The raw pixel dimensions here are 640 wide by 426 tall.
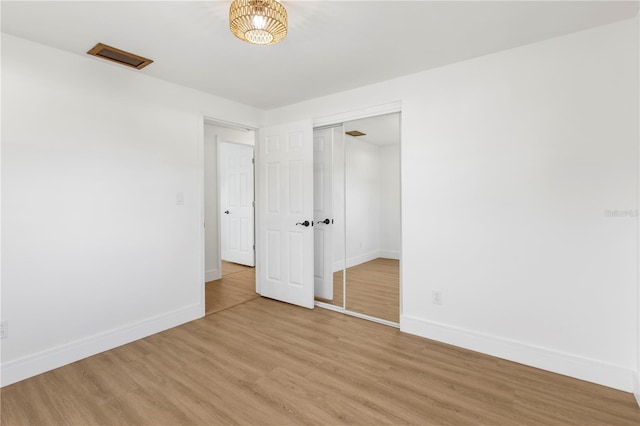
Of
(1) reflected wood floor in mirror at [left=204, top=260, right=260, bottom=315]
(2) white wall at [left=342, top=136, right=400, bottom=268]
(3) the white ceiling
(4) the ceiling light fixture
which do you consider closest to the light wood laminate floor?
(2) white wall at [left=342, top=136, right=400, bottom=268]

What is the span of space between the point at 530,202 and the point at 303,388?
2136 mm

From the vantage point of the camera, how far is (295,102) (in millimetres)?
3838

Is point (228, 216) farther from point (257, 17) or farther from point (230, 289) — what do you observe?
point (257, 17)

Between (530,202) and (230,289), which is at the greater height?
(530,202)

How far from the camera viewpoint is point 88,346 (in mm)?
2590

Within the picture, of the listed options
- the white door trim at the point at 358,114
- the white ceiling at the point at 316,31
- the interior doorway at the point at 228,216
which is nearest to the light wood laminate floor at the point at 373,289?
the interior doorway at the point at 228,216

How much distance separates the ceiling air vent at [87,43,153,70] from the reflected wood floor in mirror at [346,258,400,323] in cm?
313

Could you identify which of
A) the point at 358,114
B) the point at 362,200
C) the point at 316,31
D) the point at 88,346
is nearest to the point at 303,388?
the point at 88,346

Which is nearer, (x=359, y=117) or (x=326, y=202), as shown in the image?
(x=359, y=117)

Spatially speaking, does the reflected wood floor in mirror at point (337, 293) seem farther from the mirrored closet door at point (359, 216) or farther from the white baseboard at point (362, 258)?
the white baseboard at point (362, 258)

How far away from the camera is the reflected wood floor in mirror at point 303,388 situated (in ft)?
6.08

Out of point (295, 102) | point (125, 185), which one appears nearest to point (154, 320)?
point (125, 185)

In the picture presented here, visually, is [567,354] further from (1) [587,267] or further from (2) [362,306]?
(2) [362,306]

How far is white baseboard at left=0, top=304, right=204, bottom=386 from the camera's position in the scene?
224cm
